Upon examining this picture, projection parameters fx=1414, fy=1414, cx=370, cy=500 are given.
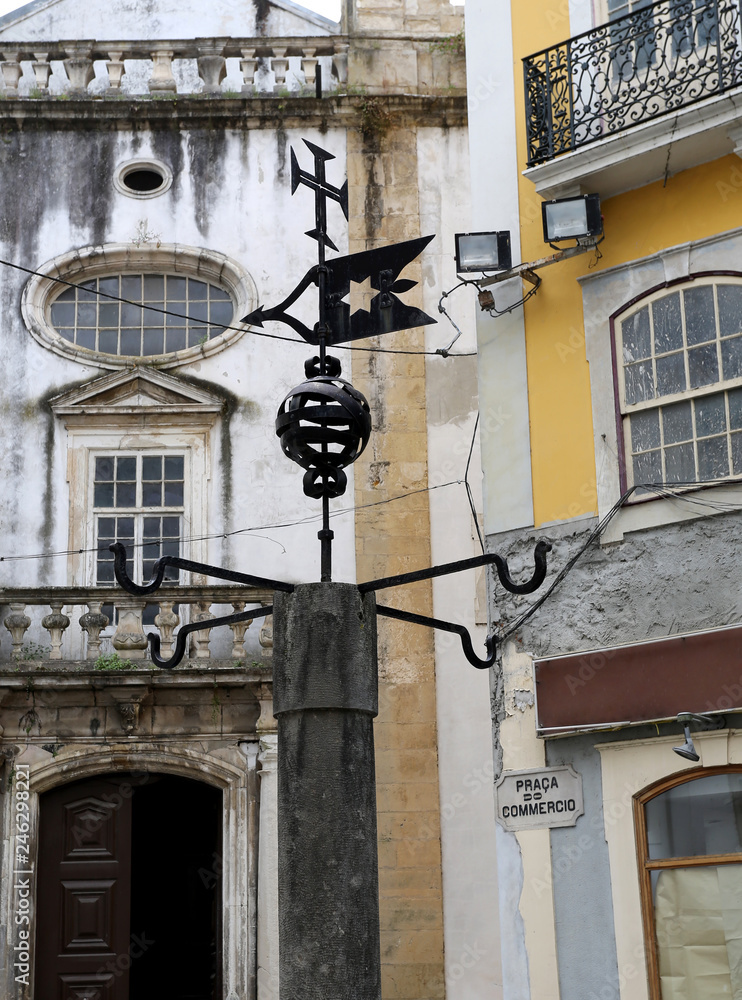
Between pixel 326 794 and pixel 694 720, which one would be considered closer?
pixel 326 794

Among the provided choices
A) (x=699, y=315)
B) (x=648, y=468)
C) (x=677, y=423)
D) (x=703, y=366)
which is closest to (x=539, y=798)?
(x=648, y=468)

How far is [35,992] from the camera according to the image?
14375 millimetres

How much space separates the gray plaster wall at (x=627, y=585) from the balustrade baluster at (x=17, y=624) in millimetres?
5705

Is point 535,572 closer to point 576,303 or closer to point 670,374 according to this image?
point 670,374

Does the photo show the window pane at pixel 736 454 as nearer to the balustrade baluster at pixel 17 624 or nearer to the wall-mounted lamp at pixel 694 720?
the wall-mounted lamp at pixel 694 720

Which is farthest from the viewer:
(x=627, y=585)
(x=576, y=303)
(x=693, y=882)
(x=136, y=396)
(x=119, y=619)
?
(x=136, y=396)

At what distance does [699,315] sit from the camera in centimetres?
1052

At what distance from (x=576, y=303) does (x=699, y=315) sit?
1091 mm

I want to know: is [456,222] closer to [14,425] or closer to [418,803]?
[14,425]

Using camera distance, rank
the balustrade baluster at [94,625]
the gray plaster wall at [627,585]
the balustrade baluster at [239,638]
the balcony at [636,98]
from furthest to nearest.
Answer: the balustrade baluster at [239,638] → the balustrade baluster at [94,625] → the balcony at [636,98] → the gray plaster wall at [627,585]

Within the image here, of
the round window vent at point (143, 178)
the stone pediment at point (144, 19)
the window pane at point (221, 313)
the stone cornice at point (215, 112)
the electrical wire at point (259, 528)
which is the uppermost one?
the stone pediment at point (144, 19)

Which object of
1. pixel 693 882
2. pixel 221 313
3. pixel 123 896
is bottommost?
pixel 693 882

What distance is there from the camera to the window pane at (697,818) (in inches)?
377

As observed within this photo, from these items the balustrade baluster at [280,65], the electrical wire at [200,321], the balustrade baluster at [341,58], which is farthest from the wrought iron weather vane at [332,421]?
the balustrade baluster at [341,58]
